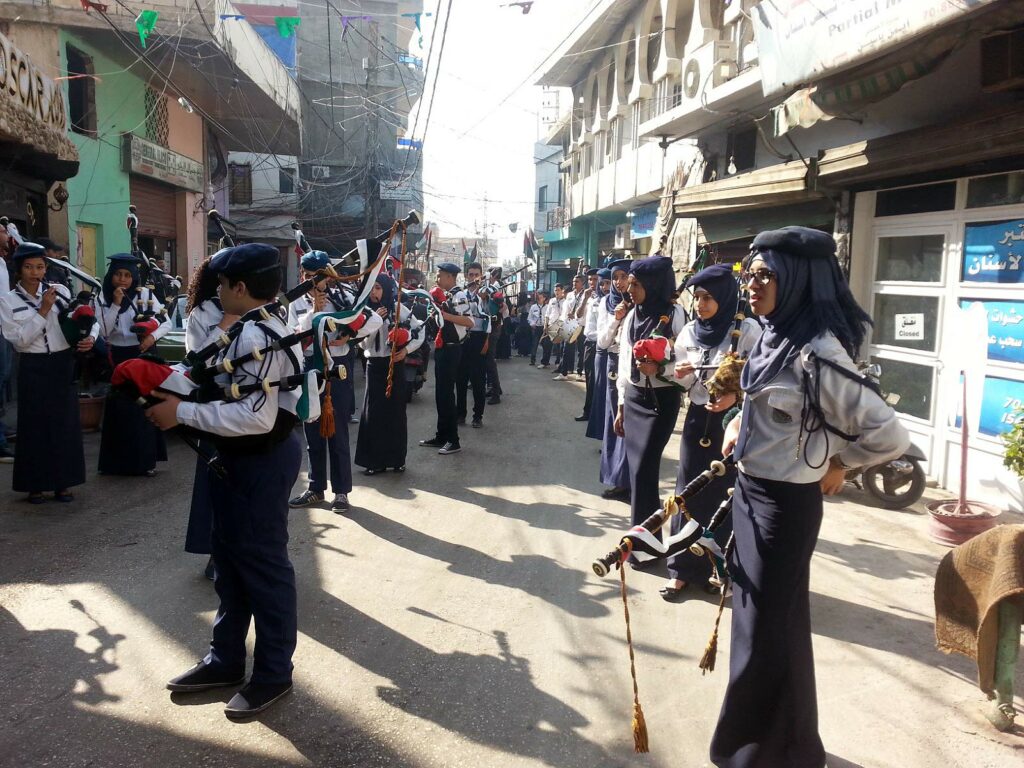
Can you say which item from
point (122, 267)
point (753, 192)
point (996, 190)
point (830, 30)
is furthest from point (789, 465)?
point (753, 192)

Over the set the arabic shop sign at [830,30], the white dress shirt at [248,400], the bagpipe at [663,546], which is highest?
the arabic shop sign at [830,30]

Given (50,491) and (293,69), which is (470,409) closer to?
(50,491)

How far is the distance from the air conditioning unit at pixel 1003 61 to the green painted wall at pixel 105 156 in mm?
12110

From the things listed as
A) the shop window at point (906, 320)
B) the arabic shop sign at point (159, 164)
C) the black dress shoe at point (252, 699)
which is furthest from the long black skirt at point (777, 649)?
the arabic shop sign at point (159, 164)

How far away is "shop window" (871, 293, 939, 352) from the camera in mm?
7000

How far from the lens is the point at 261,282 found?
3.08m

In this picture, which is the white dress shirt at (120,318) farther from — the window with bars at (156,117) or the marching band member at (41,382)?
the window with bars at (156,117)

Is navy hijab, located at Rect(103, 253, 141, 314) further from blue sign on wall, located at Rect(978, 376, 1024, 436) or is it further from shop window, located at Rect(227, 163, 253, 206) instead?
shop window, located at Rect(227, 163, 253, 206)

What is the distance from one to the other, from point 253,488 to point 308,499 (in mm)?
3004

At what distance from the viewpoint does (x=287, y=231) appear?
90.5ft

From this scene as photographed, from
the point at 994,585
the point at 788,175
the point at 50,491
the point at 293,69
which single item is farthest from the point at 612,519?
the point at 293,69

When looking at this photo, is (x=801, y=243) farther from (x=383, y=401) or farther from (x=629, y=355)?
(x=383, y=401)

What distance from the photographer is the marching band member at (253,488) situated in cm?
293

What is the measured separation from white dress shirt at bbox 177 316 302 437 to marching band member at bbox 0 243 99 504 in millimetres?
3438
